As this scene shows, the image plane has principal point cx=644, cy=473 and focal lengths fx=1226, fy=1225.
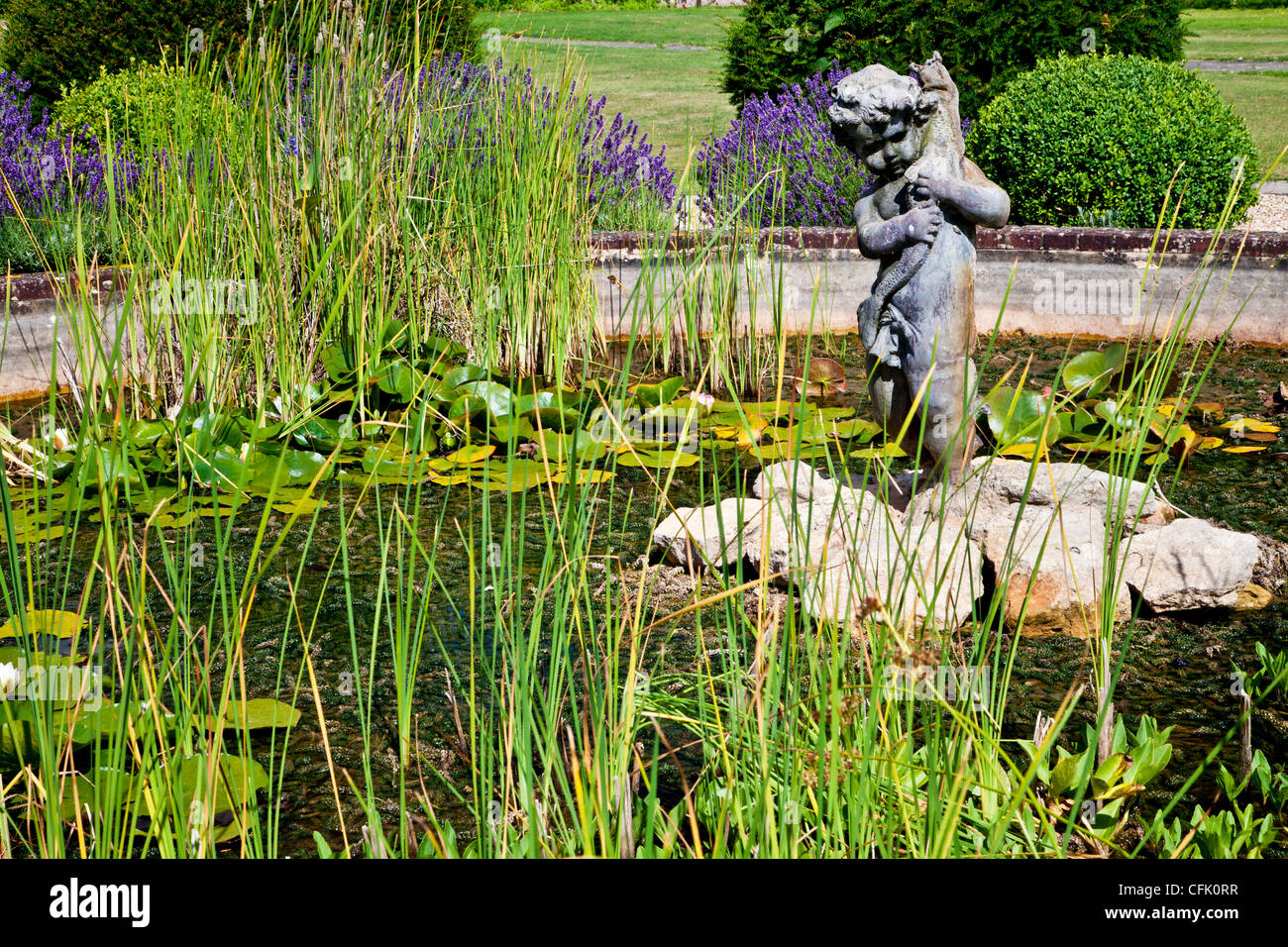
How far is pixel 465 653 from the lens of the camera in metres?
2.56

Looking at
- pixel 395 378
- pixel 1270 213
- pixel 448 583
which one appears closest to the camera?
pixel 448 583

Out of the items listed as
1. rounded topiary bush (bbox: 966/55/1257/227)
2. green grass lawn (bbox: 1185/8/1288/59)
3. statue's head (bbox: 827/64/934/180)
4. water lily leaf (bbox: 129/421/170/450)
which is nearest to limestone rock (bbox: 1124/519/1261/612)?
statue's head (bbox: 827/64/934/180)

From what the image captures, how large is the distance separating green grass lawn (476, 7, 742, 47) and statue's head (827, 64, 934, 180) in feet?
55.3

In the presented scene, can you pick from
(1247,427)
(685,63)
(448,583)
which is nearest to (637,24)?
(685,63)

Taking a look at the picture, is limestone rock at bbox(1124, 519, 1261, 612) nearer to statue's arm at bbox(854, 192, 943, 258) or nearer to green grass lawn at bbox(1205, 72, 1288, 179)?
statue's arm at bbox(854, 192, 943, 258)

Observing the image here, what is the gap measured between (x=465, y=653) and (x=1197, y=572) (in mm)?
1607

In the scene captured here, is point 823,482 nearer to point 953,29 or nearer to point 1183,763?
point 1183,763

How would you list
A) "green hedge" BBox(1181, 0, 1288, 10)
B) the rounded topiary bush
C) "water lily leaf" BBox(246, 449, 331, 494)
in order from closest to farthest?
"water lily leaf" BBox(246, 449, 331, 494) < the rounded topiary bush < "green hedge" BBox(1181, 0, 1288, 10)

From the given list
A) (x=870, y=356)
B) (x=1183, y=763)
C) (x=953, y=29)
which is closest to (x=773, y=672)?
(x=1183, y=763)

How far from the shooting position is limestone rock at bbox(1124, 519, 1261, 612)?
106 inches

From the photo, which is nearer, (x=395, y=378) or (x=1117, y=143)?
(x=395, y=378)

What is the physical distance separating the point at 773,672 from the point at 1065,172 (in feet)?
16.4

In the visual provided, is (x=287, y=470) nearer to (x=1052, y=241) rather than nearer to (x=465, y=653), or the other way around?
(x=465, y=653)

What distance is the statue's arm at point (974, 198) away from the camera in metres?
2.73
